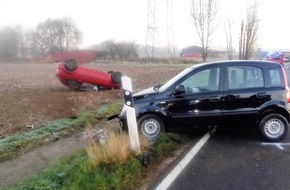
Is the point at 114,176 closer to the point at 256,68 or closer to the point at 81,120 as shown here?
the point at 256,68

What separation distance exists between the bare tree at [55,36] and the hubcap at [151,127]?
216 cm

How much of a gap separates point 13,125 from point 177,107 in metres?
4.40

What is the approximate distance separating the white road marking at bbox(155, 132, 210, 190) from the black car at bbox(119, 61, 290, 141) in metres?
0.44

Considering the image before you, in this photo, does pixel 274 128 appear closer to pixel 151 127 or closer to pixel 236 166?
pixel 236 166

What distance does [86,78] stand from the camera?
52.9 ft

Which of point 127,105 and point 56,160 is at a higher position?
point 127,105

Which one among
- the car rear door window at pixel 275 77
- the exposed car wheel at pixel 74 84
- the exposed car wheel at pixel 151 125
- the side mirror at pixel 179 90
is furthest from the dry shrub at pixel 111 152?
the exposed car wheel at pixel 74 84

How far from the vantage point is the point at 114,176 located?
504cm

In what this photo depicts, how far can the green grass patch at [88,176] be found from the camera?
16.1 feet

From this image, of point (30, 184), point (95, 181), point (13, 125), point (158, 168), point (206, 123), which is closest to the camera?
point (95, 181)

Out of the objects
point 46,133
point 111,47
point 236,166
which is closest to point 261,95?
point 236,166

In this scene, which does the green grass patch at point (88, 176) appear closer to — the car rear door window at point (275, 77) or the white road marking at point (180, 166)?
the white road marking at point (180, 166)

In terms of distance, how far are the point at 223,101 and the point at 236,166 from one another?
183 cm

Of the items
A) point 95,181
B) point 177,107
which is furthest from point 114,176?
point 177,107
